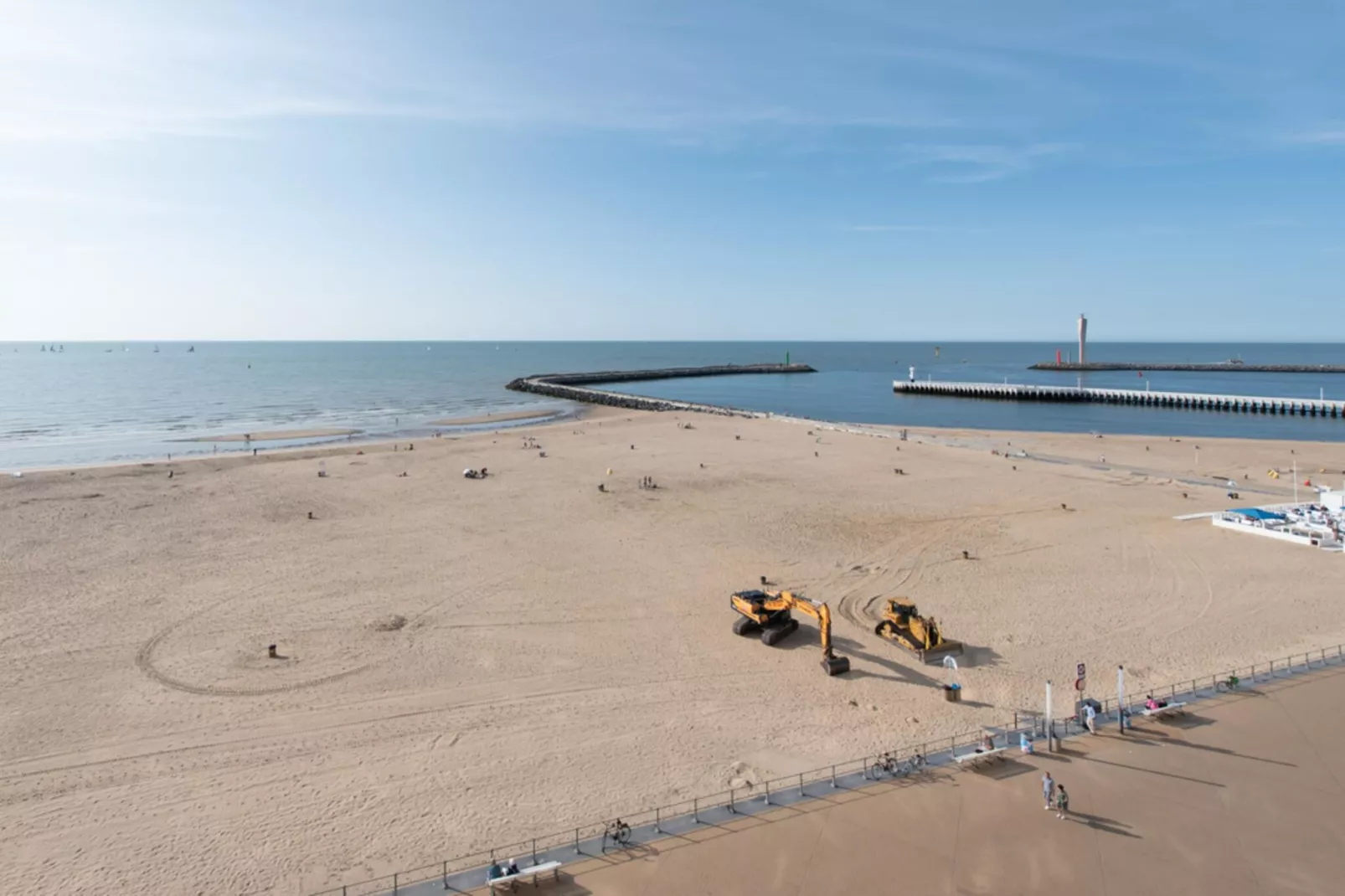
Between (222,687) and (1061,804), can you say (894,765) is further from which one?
(222,687)

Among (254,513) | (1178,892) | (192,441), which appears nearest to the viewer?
(1178,892)

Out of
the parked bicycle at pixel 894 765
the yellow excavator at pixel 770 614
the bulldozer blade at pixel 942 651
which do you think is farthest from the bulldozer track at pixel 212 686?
the bulldozer blade at pixel 942 651

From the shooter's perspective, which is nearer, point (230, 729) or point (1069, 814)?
point (1069, 814)

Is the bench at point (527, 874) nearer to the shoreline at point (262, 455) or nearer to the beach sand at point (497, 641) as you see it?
the beach sand at point (497, 641)

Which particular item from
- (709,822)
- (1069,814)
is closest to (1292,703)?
(1069,814)

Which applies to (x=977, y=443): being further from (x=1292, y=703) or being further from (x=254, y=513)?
(x=254, y=513)

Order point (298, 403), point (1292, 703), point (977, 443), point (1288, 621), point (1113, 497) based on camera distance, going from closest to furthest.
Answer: point (1292, 703) → point (1288, 621) → point (1113, 497) → point (977, 443) → point (298, 403)
